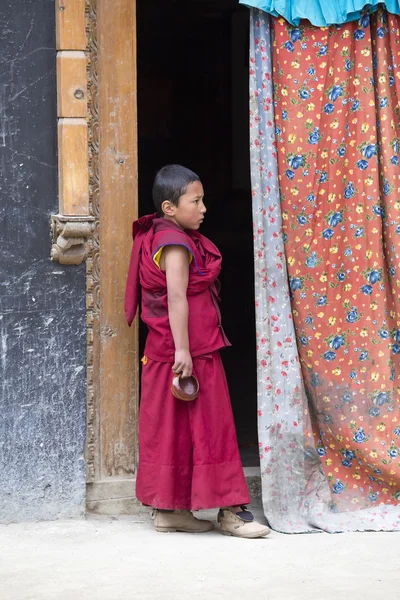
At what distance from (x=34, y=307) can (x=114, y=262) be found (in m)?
0.42

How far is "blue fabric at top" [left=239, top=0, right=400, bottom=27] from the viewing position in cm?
A: 431

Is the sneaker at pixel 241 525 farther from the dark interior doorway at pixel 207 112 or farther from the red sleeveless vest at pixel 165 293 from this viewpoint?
the dark interior doorway at pixel 207 112

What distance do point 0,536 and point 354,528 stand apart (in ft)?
5.06

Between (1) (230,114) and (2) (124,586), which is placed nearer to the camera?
(2) (124,586)

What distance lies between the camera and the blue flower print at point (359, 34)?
441cm

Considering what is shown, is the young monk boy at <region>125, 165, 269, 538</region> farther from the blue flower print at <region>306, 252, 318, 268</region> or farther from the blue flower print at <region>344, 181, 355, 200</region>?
the blue flower print at <region>344, 181, 355, 200</region>

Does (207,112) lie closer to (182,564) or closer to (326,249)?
(326,249)

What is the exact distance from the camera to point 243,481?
4.35m

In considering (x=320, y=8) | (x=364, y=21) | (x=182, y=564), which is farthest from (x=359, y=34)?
(x=182, y=564)

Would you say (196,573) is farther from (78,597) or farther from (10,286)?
(10,286)

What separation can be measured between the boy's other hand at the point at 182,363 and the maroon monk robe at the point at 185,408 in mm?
105

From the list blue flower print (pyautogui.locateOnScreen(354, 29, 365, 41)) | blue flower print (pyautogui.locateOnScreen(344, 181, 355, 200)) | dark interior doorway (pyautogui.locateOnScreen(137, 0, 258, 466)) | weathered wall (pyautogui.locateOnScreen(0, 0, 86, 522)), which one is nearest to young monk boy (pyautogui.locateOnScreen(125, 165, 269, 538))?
weathered wall (pyautogui.locateOnScreen(0, 0, 86, 522))

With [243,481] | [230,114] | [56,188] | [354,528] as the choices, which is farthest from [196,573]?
[230,114]

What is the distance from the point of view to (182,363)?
13.7 feet
